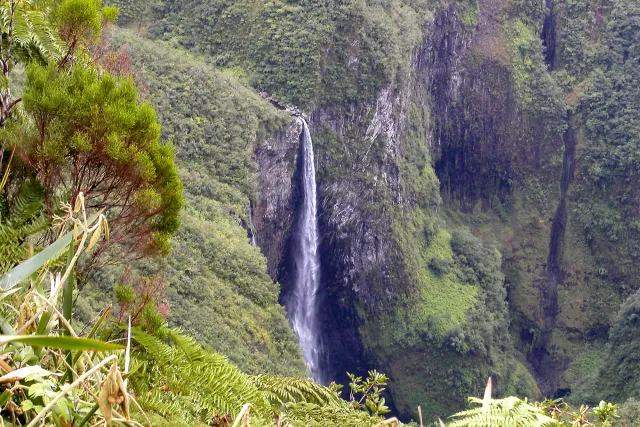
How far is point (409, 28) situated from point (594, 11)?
46.0 ft

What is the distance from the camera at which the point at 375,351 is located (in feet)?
86.4

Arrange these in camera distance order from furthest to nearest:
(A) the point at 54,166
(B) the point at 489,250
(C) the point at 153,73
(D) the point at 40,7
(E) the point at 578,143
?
1. (E) the point at 578,143
2. (B) the point at 489,250
3. (C) the point at 153,73
4. (D) the point at 40,7
5. (A) the point at 54,166

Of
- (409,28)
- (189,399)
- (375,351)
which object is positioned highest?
(409,28)

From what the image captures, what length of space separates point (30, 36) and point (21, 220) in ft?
5.10

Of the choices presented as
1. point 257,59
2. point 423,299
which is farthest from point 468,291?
point 257,59

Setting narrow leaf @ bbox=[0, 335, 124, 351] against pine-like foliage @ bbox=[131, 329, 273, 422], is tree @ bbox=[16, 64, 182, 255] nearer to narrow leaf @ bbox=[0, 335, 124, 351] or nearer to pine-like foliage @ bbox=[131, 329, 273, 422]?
pine-like foliage @ bbox=[131, 329, 273, 422]

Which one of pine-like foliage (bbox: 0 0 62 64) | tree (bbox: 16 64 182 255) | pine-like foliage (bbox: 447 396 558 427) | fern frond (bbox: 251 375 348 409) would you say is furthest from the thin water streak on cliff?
pine-like foliage (bbox: 447 396 558 427)

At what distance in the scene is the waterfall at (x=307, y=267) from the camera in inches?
903

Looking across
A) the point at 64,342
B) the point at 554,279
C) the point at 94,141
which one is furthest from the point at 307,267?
the point at 64,342

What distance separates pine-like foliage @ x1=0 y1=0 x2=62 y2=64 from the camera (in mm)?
4820

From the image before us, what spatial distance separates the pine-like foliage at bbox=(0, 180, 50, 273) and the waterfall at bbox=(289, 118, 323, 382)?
18.3 m

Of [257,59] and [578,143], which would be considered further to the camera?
[578,143]

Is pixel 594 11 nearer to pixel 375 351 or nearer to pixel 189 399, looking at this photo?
pixel 375 351

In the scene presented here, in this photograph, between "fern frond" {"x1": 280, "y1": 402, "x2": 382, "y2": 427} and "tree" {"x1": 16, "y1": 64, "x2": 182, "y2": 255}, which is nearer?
"fern frond" {"x1": 280, "y1": 402, "x2": 382, "y2": 427}
